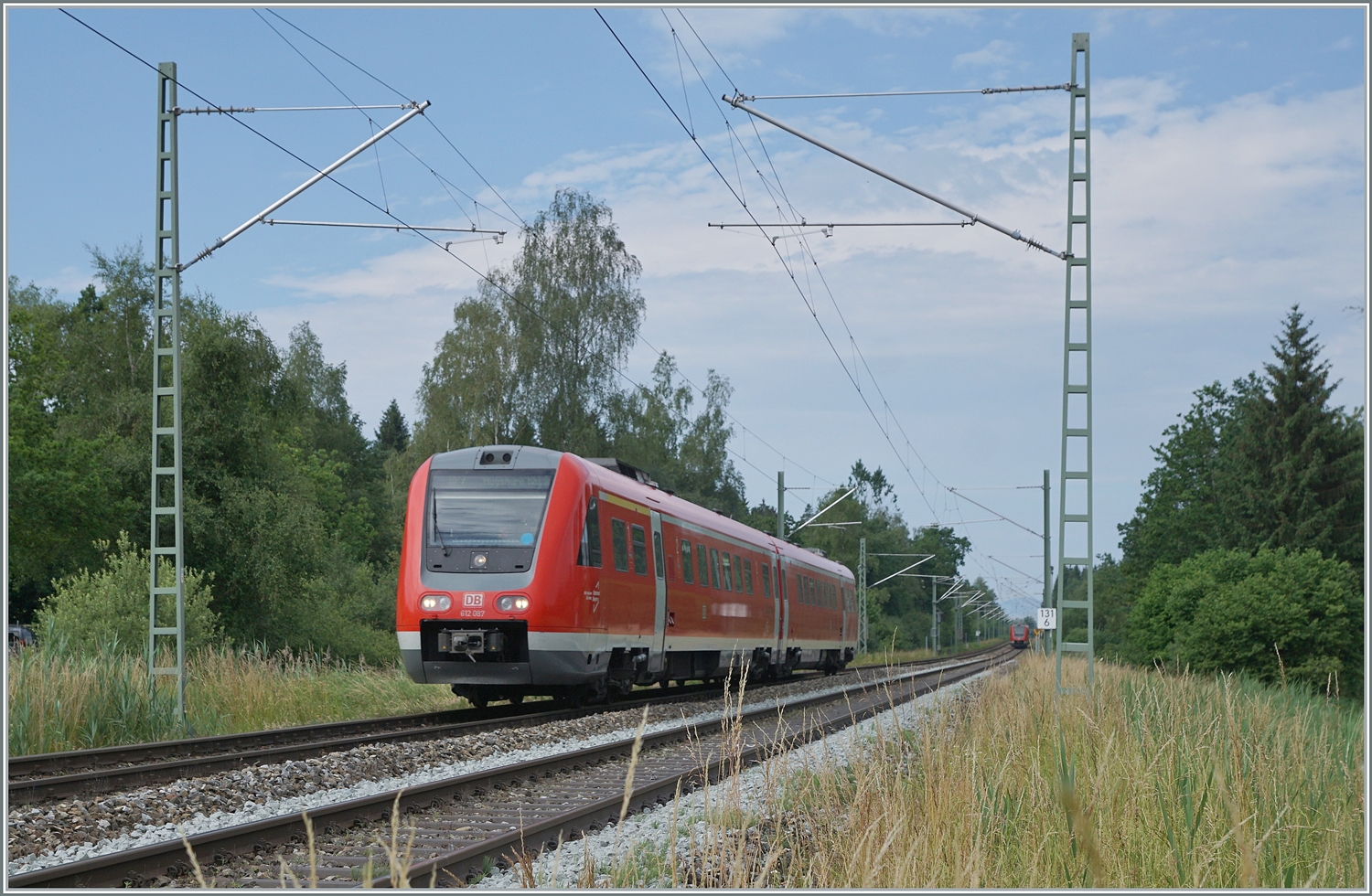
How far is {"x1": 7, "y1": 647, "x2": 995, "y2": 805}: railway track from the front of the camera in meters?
8.98

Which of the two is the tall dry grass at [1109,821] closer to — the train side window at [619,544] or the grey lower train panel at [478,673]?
the grey lower train panel at [478,673]

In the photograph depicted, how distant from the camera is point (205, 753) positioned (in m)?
12.0

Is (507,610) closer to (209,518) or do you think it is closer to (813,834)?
(813,834)

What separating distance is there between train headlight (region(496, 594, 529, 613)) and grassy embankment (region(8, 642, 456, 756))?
3018mm

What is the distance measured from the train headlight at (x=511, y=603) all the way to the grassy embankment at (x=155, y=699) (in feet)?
9.90

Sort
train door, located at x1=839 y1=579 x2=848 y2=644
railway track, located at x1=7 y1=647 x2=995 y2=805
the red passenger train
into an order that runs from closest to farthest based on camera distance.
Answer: railway track, located at x1=7 y1=647 x2=995 y2=805, the red passenger train, train door, located at x1=839 y1=579 x2=848 y2=644

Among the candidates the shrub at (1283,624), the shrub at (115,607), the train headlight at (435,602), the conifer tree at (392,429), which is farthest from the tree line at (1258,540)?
the conifer tree at (392,429)

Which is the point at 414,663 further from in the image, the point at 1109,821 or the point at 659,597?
the point at 1109,821

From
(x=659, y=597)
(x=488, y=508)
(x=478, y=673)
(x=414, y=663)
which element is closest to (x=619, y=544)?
(x=659, y=597)

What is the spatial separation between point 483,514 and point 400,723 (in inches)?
103

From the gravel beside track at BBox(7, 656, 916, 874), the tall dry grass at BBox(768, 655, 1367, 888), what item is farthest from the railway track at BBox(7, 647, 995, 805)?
the tall dry grass at BBox(768, 655, 1367, 888)

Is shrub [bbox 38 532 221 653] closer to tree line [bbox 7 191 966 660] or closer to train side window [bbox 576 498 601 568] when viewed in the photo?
tree line [bbox 7 191 966 660]

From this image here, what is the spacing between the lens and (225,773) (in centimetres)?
959

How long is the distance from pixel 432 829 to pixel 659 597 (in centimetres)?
1065
